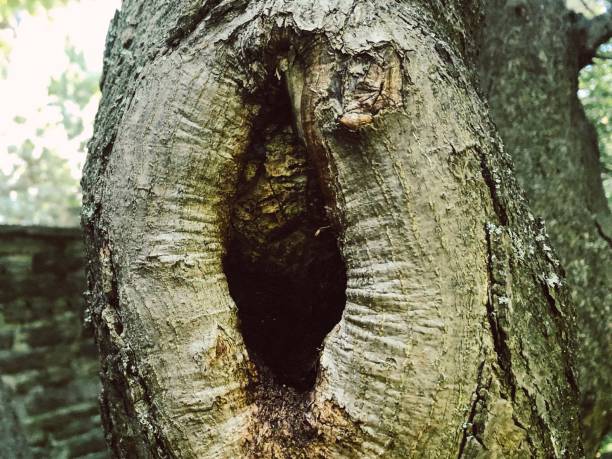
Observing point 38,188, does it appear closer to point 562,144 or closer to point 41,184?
point 41,184

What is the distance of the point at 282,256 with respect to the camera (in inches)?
53.5

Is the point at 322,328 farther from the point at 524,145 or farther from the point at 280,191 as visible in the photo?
the point at 524,145

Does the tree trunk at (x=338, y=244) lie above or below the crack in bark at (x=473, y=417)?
above

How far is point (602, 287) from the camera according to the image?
6.12 ft

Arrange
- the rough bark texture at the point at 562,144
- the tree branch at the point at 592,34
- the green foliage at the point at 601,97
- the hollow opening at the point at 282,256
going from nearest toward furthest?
the hollow opening at the point at 282,256, the rough bark texture at the point at 562,144, the tree branch at the point at 592,34, the green foliage at the point at 601,97

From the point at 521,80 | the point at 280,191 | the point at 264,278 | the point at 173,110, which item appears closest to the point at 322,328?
the point at 264,278

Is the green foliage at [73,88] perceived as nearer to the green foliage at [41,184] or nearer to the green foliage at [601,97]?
the green foliage at [41,184]

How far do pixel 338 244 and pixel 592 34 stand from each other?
1.70 m

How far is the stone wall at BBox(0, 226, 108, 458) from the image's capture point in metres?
2.92

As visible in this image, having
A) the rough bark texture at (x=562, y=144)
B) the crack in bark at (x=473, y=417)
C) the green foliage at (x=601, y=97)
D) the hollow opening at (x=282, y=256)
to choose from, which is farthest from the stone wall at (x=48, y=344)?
the green foliage at (x=601, y=97)

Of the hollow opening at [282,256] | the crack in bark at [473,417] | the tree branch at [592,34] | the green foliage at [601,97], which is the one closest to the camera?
the crack in bark at [473,417]

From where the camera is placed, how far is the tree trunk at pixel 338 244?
975 mm

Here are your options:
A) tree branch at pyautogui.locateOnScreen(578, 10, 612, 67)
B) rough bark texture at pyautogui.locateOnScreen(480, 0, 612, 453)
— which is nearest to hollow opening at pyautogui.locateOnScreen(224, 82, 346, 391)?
rough bark texture at pyautogui.locateOnScreen(480, 0, 612, 453)

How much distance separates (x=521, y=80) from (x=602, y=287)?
33.4 inches
